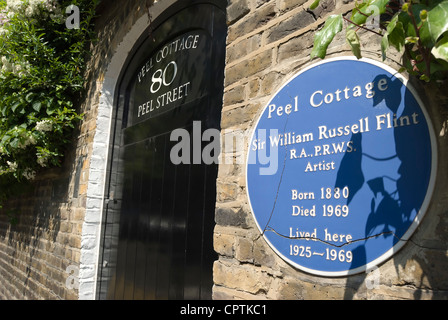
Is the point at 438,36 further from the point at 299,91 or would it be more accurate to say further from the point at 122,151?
the point at 122,151

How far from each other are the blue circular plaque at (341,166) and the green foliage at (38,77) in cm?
258

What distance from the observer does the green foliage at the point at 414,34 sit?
0.81m

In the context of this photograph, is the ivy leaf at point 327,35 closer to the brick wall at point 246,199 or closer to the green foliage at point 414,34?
the green foliage at point 414,34

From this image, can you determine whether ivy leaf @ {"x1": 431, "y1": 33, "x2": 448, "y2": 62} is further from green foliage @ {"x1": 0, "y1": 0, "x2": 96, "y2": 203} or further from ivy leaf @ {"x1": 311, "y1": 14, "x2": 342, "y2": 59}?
green foliage @ {"x1": 0, "y1": 0, "x2": 96, "y2": 203}

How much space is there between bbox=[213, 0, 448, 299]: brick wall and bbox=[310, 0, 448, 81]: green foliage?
0.28ft

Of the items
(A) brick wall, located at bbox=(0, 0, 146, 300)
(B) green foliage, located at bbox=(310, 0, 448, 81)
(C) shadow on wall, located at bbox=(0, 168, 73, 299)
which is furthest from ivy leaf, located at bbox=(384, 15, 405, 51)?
(C) shadow on wall, located at bbox=(0, 168, 73, 299)

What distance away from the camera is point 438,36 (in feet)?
2.60

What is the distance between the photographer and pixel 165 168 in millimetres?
2516

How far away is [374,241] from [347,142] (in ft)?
1.09

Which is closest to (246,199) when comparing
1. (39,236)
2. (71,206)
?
(71,206)

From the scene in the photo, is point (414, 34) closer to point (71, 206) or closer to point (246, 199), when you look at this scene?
point (246, 199)

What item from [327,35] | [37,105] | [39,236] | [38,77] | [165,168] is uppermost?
[38,77]

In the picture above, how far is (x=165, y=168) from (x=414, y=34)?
192cm

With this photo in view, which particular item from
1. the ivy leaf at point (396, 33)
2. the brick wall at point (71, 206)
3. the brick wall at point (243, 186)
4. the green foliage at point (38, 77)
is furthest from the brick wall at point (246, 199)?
the green foliage at point (38, 77)
